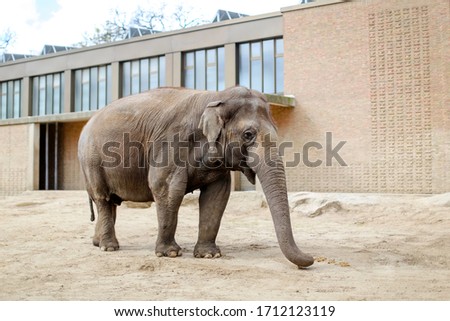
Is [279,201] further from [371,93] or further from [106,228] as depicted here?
[371,93]

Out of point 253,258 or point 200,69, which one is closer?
point 253,258

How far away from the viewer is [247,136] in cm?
742

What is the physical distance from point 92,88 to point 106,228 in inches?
1048

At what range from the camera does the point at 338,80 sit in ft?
70.5

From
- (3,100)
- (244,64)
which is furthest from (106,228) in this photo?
(3,100)

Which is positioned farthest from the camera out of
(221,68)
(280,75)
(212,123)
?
(221,68)

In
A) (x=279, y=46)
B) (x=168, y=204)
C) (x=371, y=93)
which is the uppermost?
(x=279, y=46)

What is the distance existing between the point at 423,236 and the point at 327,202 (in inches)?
165

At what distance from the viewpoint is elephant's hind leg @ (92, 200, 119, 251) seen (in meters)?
8.89

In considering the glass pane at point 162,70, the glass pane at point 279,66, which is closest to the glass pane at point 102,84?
the glass pane at point 162,70

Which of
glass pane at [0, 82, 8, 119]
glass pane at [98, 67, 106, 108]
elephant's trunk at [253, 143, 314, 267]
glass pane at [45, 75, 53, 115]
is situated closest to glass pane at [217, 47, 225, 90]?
glass pane at [98, 67, 106, 108]

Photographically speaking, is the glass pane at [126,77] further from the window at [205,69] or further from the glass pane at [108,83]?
the window at [205,69]

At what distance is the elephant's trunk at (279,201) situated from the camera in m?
6.76

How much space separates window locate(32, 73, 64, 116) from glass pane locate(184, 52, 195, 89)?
9.44 meters
